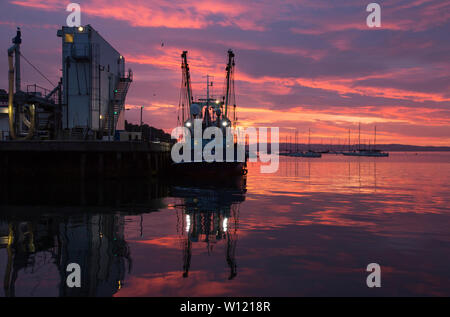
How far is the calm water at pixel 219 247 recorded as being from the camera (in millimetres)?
9695

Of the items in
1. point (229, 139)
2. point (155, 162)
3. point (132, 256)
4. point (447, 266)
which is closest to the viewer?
point (447, 266)

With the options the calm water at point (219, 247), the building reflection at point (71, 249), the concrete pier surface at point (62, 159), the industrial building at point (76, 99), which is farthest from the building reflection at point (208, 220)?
the industrial building at point (76, 99)

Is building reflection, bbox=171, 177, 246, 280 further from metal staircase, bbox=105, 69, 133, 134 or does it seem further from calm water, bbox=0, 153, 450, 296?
metal staircase, bbox=105, 69, 133, 134

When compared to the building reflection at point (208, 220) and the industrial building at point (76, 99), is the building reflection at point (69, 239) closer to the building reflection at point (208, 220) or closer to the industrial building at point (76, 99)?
the building reflection at point (208, 220)

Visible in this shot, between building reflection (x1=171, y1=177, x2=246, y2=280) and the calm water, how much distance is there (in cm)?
6

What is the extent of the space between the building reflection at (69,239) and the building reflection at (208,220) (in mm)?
2141

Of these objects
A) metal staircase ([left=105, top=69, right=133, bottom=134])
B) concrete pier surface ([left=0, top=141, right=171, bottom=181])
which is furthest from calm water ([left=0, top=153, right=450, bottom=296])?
metal staircase ([left=105, top=69, right=133, bottom=134])

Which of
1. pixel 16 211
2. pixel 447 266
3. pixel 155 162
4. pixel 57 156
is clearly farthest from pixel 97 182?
pixel 447 266

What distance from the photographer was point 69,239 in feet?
46.9

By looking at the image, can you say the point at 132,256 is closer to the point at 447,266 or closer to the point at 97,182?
the point at 447,266

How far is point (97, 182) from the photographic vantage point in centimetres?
3578

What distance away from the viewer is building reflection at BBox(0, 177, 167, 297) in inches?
391

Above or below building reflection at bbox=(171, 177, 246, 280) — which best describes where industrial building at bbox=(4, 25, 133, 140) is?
above
